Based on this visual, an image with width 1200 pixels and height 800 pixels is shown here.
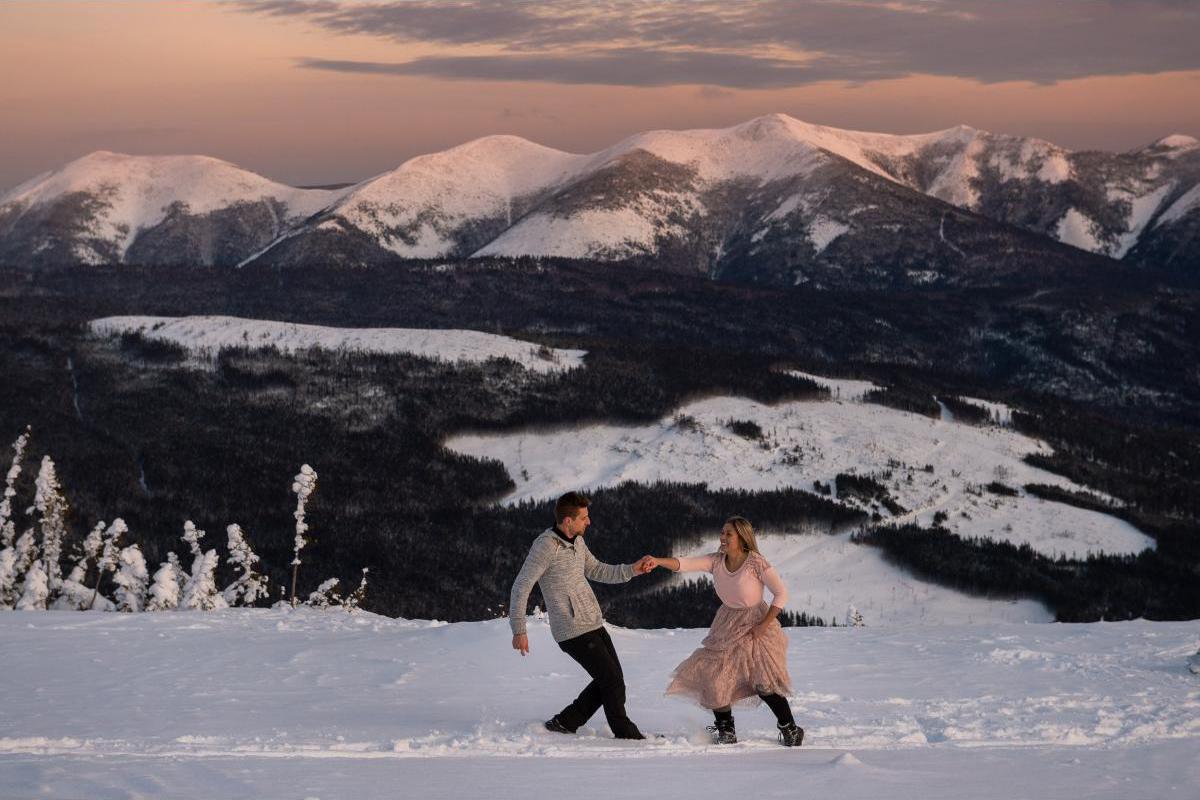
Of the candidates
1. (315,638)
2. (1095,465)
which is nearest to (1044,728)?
(315,638)

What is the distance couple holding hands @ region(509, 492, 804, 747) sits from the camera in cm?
1769

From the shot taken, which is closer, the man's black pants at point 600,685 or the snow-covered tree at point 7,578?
the man's black pants at point 600,685

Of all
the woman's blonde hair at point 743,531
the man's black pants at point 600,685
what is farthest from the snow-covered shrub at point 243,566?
the woman's blonde hair at point 743,531

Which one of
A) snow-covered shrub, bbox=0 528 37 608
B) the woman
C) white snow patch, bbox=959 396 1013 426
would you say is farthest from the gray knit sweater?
white snow patch, bbox=959 396 1013 426

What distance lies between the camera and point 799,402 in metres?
136

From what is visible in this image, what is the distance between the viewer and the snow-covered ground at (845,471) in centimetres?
8394

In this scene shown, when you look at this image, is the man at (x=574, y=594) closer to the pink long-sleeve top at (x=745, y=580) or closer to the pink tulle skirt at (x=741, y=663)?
the pink long-sleeve top at (x=745, y=580)

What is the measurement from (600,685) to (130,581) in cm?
3149

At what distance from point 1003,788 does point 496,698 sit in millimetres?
8888

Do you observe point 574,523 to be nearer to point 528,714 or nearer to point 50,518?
point 528,714

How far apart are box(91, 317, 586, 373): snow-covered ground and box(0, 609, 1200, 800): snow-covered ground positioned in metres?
118

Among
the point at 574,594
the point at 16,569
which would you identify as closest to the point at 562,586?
the point at 574,594

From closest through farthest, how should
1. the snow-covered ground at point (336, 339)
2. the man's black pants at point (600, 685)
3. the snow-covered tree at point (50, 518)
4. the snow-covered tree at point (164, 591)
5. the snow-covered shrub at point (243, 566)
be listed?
the man's black pants at point (600, 685) < the snow-covered tree at point (164, 591) < the snow-covered shrub at point (243, 566) < the snow-covered tree at point (50, 518) < the snow-covered ground at point (336, 339)

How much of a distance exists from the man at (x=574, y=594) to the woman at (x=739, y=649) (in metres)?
0.79
